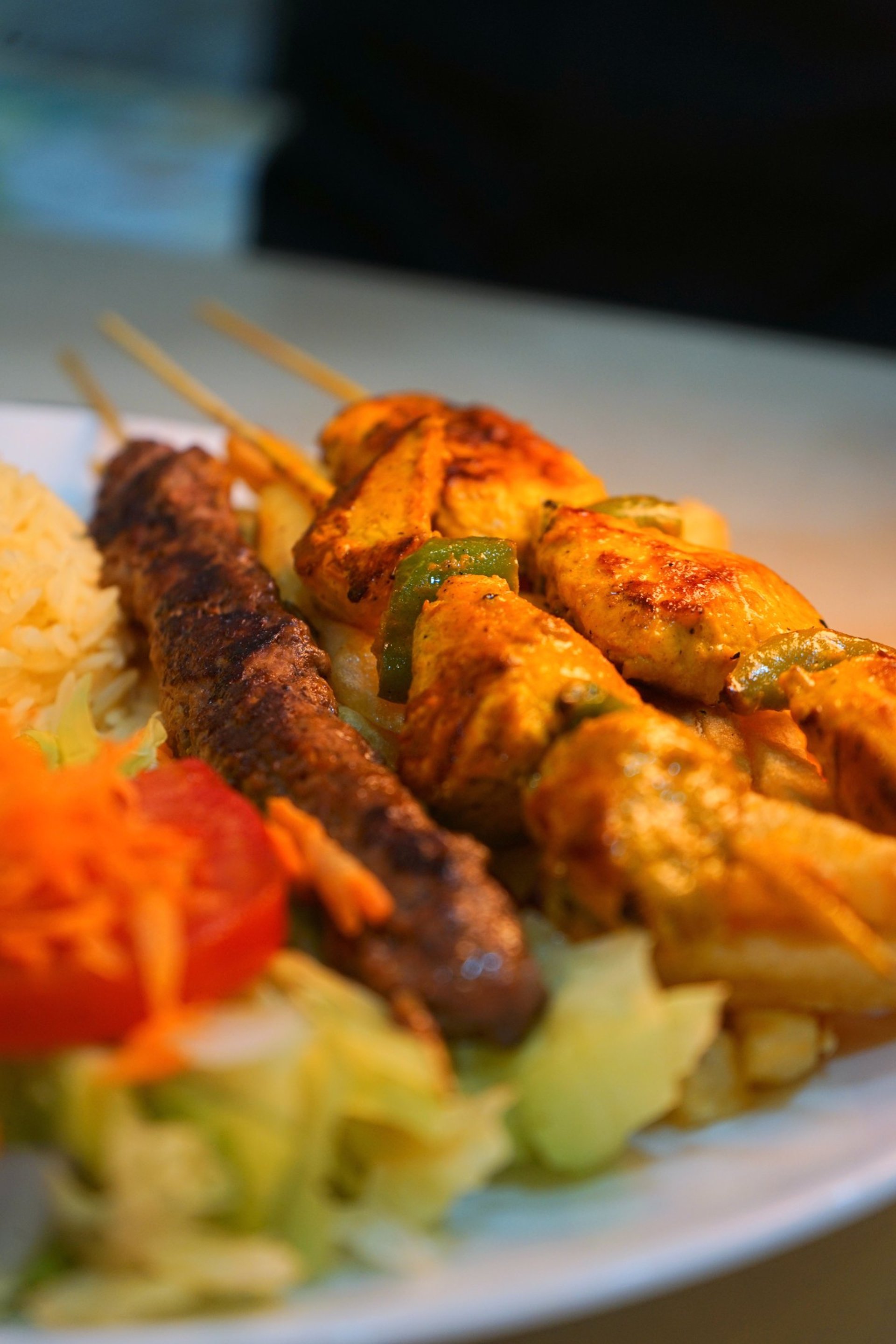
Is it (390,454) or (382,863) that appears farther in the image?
(390,454)

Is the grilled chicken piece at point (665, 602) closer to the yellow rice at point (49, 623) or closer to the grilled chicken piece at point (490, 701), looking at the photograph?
the grilled chicken piece at point (490, 701)

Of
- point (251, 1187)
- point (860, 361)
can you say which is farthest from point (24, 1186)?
point (860, 361)

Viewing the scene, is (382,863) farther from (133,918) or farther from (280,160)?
(280,160)

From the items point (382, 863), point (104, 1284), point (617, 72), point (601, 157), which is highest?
point (617, 72)

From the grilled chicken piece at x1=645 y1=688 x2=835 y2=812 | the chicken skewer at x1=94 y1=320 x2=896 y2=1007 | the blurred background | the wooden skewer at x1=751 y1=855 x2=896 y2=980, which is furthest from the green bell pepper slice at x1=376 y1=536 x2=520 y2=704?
the blurred background

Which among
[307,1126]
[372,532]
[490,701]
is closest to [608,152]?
[372,532]

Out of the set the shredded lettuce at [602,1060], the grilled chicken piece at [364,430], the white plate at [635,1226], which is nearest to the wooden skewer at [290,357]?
the grilled chicken piece at [364,430]
